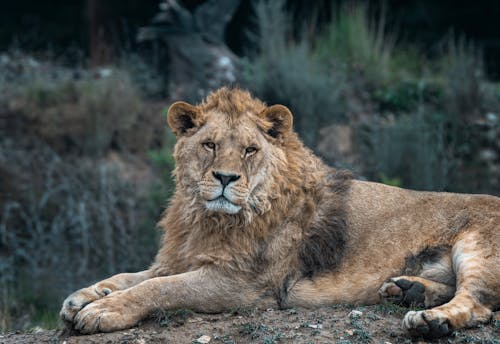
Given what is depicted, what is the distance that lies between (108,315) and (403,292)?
5.50 feet

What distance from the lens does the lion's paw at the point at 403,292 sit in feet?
14.7

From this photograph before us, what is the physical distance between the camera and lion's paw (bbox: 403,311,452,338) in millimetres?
3988

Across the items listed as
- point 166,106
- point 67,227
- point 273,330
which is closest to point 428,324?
point 273,330

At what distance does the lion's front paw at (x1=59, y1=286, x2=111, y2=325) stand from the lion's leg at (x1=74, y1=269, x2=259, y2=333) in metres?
0.13

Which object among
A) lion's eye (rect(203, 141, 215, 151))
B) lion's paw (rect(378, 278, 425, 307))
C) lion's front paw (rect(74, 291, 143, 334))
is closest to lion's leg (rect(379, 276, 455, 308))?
lion's paw (rect(378, 278, 425, 307))

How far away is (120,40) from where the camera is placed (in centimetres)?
1295

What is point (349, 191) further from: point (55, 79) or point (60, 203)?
point (55, 79)

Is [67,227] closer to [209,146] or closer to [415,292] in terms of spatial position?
[209,146]

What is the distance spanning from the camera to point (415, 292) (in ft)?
14.7

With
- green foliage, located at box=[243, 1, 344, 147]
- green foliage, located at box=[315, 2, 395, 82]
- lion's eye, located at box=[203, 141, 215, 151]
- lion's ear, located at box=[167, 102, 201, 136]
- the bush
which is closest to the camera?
lion's eye, located at box=[203, 141, 215, 151]

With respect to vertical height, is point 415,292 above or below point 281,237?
below

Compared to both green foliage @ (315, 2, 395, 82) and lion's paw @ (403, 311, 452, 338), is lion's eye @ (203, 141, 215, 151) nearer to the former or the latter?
lion's paw @ (403, 311, 452, 338)

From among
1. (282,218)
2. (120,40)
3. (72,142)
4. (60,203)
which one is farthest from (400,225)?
(120,40)

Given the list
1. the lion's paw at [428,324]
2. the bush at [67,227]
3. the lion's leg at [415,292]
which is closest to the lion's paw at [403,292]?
the lion's leg at [415,292]
